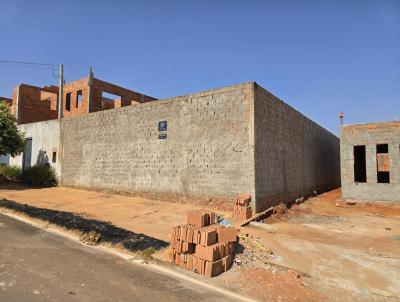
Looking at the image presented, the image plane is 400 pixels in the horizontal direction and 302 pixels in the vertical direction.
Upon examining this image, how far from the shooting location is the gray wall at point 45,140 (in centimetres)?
1885

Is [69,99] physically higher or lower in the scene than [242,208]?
higher

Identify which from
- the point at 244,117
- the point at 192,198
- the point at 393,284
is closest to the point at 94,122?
the point at 192,198

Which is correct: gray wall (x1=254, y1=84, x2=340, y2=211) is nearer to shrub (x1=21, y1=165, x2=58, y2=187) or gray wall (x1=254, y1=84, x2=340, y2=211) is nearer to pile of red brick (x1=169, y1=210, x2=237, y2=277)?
pile of red brick (x1=169, y1=210, x2=237, y2=277)

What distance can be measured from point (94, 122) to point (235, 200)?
9745mm

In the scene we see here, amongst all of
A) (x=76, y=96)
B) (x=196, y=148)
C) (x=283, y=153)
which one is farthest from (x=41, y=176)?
(x=283, y=153)

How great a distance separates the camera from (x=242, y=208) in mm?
9602

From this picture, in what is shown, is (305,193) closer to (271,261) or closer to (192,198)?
(192,198)

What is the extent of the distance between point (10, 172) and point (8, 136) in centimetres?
383

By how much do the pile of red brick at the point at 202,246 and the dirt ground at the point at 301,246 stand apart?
0.20 metres

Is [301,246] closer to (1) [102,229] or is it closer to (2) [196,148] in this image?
(1) [102,229]

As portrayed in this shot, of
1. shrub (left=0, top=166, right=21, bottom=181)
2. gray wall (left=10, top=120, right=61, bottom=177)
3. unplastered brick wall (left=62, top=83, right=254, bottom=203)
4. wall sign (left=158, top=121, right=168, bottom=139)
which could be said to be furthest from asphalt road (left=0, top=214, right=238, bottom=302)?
shrub (left=0, top=166, right=21, bottom=181)

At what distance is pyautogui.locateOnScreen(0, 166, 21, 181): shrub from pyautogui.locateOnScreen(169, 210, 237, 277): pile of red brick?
61.1 ft

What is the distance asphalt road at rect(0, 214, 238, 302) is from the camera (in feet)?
13.8

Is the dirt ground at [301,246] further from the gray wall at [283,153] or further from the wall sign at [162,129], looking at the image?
the wall sign at [162,129]
